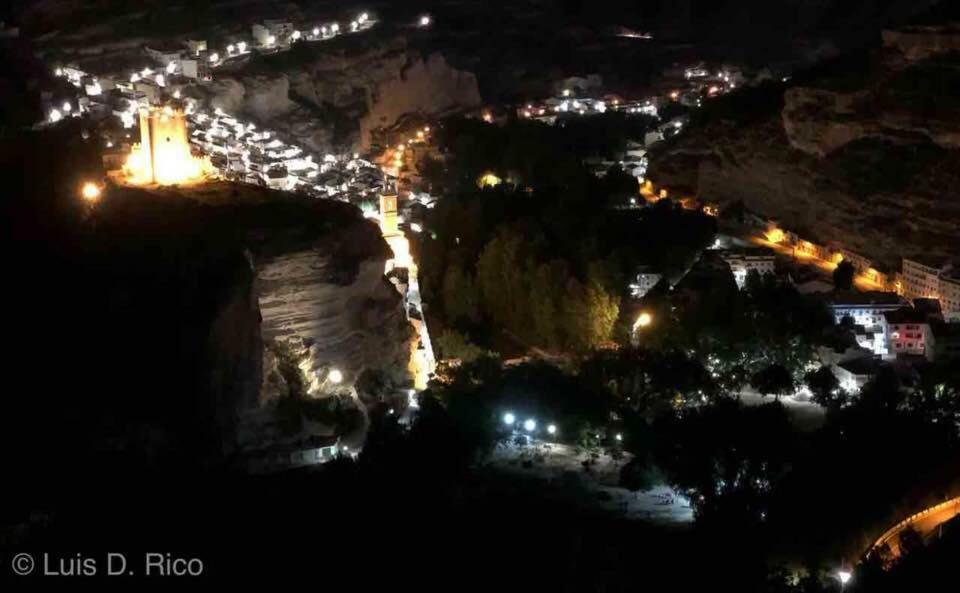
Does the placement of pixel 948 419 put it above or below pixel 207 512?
below

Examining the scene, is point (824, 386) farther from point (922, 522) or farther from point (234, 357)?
point (234, 357)

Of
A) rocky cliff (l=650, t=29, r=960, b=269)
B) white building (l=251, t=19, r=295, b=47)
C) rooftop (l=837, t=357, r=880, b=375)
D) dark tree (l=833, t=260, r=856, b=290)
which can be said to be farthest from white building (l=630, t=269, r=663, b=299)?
white building (l=251, t=19, r=295, b=47)

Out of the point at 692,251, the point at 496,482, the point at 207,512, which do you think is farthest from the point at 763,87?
the point at 207,512

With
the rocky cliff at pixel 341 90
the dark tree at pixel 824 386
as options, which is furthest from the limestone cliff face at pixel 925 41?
the rocky cliff at pixel 341 90

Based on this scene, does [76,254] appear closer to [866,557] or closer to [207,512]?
[207,512]

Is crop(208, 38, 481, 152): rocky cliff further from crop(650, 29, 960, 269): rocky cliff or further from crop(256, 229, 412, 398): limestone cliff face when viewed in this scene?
crop(256, 229, 412, 398): limestone cliff face
